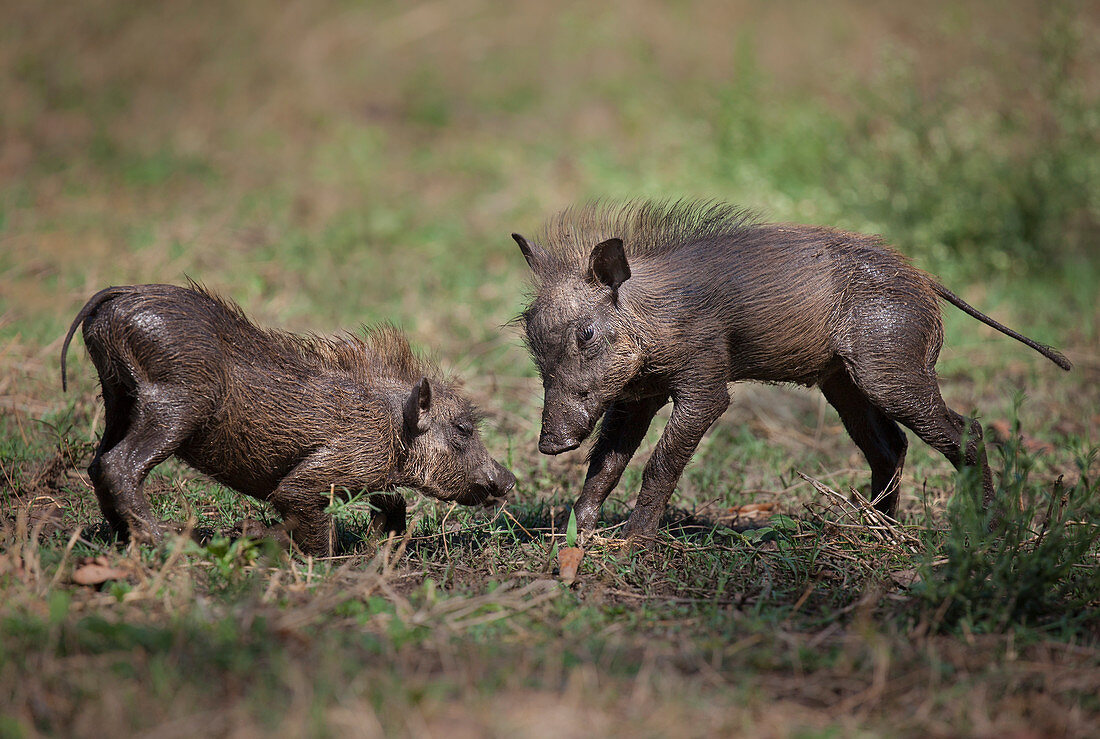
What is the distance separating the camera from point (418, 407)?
16.2 feet

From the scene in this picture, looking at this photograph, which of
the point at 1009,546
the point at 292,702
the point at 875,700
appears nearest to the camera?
the point at 292,702

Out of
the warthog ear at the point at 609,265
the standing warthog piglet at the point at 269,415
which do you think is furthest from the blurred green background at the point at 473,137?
the warthog ear at the point at 609,265

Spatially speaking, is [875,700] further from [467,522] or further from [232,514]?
[232,514]

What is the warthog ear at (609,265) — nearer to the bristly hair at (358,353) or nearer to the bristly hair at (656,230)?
the bristly hair at (656,230)

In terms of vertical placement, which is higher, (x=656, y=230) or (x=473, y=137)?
(x=473, y=137)

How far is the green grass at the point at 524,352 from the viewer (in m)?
3.26

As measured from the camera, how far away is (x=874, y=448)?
5430 mm

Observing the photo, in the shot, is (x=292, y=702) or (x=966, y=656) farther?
(x=966, y=656)

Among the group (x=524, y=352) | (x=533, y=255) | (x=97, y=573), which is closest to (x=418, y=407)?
(x=533, y=255)

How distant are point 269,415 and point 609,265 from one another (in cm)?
171

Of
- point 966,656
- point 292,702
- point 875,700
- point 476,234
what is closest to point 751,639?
point 875,700

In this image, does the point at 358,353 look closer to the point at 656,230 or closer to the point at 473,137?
the point at 656,230

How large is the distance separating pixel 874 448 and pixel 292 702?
3.56 m

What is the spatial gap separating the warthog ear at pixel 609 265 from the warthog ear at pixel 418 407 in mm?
966
